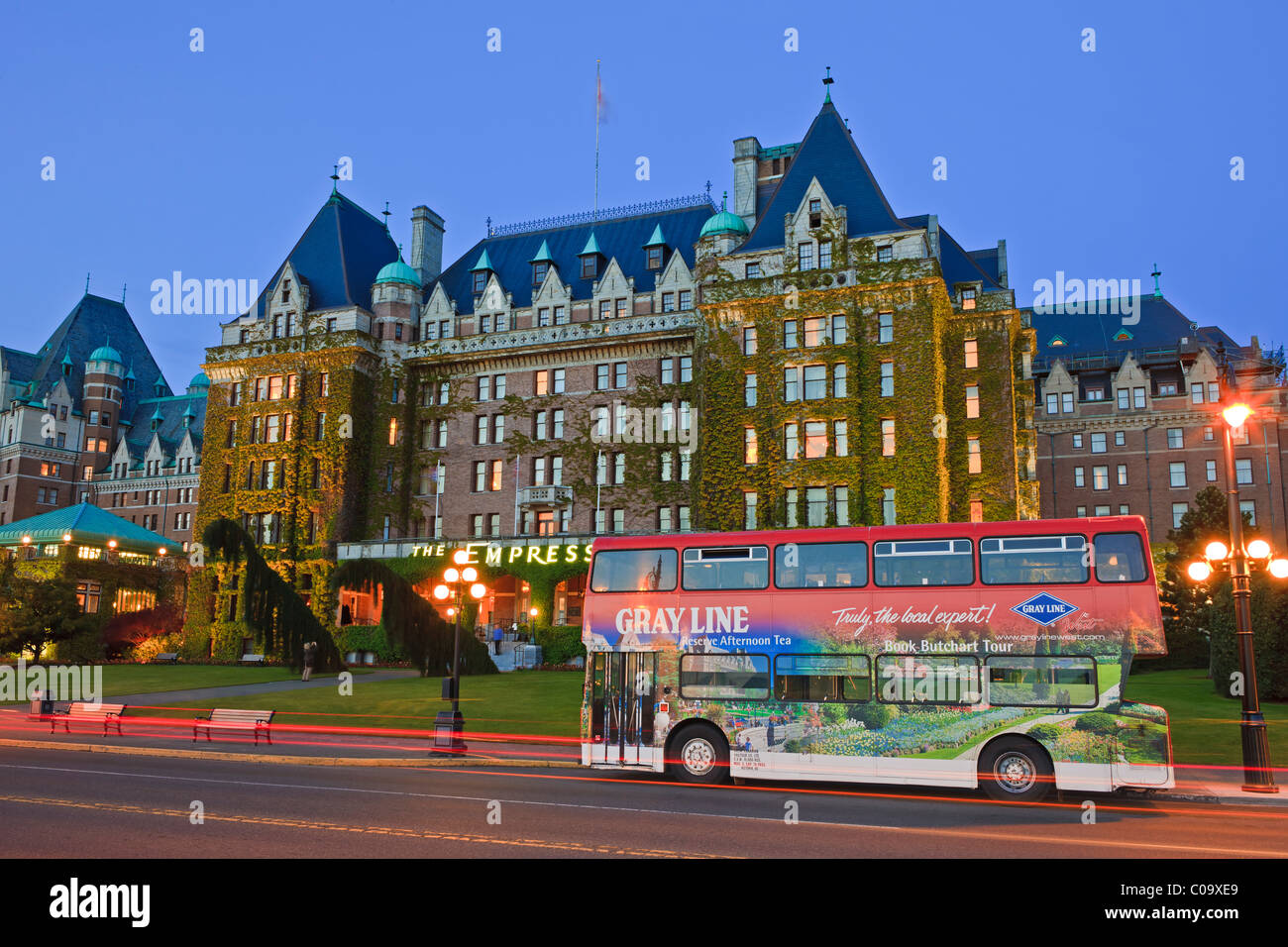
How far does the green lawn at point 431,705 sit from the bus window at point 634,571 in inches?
337

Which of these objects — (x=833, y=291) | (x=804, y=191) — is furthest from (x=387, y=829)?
(x=804, y=191)

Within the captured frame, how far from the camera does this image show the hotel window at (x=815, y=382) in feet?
159

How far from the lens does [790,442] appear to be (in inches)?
1907

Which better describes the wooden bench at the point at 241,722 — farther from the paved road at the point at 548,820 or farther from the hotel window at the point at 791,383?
the hotel window at the point at 791,383

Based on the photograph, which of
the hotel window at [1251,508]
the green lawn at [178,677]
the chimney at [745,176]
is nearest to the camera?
the green lawn at [178,677]

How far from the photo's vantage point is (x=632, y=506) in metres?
55.0

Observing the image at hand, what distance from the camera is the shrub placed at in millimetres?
16125

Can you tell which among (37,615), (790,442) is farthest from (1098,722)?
(37,615)

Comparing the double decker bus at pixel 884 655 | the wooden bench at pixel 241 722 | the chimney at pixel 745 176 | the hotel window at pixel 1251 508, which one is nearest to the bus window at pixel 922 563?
the double decker bus at pixel 884 655

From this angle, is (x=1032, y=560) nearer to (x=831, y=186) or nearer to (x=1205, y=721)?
(x=1205, y=721)

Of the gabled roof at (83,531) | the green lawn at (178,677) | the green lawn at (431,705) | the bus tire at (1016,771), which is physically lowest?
the green lawn at (178,677)

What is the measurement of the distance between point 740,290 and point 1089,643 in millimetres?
36296

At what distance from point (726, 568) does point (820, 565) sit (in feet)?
5.94
